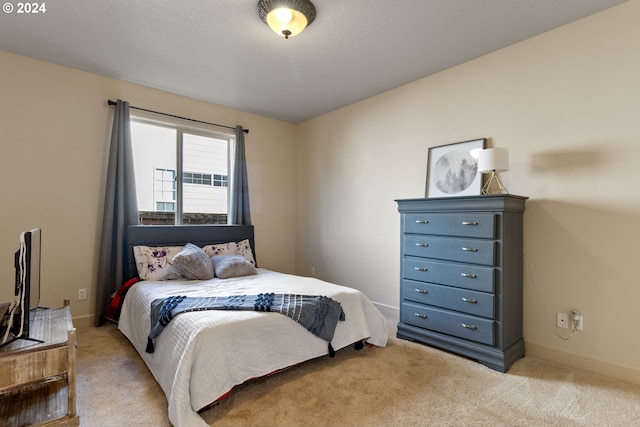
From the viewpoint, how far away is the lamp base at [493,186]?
2.85m

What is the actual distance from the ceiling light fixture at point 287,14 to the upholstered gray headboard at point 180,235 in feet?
7.97

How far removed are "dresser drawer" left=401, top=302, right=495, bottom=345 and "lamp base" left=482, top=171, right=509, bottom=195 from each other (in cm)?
112

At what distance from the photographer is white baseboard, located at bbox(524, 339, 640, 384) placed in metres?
2.24

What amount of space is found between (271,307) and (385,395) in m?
0.93

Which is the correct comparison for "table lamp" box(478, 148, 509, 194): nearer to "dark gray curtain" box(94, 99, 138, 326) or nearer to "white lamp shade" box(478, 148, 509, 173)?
"white lamp shade" box(478, 148, 509, 173)

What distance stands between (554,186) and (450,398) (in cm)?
182

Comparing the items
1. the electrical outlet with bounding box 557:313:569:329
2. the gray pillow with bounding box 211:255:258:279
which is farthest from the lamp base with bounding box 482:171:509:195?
the gray pillow with bounding box 211:255:258:279

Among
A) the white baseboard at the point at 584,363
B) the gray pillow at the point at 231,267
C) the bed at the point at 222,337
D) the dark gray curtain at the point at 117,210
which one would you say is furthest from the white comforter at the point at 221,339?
the white baseboard at the point at 584,363

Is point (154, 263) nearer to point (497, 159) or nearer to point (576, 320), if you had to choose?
point (497, 159)

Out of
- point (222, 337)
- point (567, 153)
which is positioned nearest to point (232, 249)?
point (222, 337)

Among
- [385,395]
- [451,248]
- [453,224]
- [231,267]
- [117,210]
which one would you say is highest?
[117,210]

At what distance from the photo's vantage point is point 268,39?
2725mm

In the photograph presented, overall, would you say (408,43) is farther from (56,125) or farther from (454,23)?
(56,125)

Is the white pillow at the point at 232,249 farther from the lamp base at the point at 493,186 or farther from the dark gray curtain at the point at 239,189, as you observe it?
the lamp base at the point at 493,186
